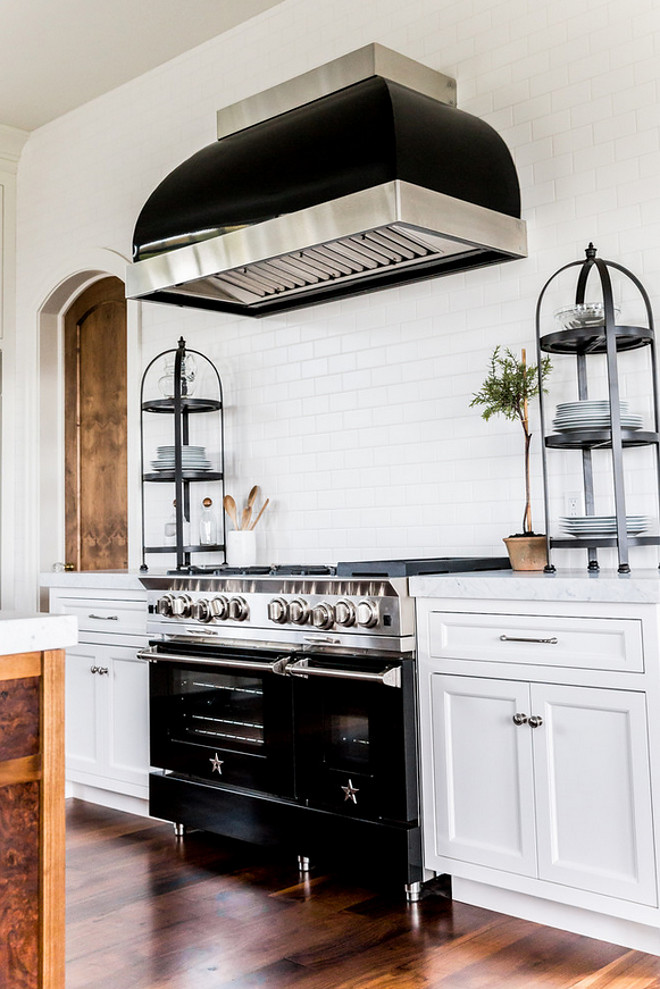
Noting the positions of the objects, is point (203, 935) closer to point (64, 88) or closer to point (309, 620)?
point (309, 620)

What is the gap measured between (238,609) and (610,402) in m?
1.44

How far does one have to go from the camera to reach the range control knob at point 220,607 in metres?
3.51

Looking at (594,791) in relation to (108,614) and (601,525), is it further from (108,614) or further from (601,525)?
(108,614)

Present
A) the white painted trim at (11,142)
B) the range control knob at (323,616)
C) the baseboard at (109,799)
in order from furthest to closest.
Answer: the white painted trim at (11,142) < the baseboard at (109,799) < the range control knob at (323,616)

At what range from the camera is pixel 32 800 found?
1.85 metres

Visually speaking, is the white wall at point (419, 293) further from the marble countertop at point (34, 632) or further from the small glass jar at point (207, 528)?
the marble countertop at point (34, 632)

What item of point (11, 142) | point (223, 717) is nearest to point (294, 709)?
point (223, 717)

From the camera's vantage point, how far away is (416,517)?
3.85 metres

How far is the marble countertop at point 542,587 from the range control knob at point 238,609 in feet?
2.28

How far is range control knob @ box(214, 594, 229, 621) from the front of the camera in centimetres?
351

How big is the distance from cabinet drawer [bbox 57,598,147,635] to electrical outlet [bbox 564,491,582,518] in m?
1.72

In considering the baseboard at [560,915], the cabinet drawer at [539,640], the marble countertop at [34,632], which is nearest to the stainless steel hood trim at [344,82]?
the cabinet drawer at [539,640]

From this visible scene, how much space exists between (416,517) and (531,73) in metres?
1.68

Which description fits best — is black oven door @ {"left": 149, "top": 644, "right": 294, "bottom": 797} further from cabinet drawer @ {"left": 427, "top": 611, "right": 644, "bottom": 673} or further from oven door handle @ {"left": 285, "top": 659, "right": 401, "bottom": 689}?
cabinet drawer @ {"left": 427, "top": 611, "right": 644, "bottom": 673}
